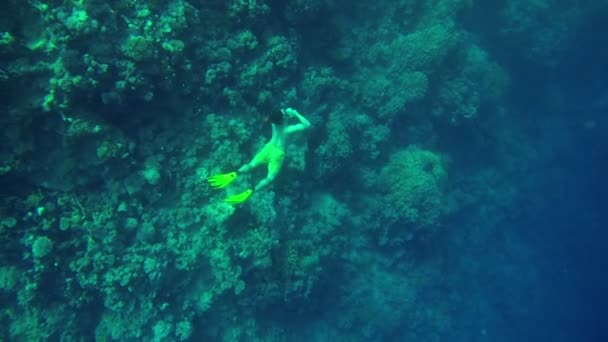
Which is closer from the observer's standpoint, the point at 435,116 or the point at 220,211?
the point at 220,211

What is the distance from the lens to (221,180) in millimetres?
5945

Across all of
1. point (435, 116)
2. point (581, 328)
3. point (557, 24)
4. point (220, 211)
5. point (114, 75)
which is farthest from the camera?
point (581, 328)

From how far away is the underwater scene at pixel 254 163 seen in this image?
533 cm

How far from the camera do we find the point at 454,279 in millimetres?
14227

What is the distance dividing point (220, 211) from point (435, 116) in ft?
25.8

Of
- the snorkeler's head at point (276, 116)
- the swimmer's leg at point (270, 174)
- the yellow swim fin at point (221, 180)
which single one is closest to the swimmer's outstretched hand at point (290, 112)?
the snorkeler's head at point (276, 116)

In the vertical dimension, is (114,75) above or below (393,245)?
above

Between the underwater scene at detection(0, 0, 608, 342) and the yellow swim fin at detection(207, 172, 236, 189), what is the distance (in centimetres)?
4

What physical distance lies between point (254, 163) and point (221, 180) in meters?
0.72

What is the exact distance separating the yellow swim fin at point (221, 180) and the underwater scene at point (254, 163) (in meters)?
0.04

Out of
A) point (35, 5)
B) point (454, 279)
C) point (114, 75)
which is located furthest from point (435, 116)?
point (35, 5)

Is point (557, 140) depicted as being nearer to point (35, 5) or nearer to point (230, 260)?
point (230, 260)

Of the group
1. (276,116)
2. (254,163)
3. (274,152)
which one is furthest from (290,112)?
(254,163)

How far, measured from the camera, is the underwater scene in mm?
5328
